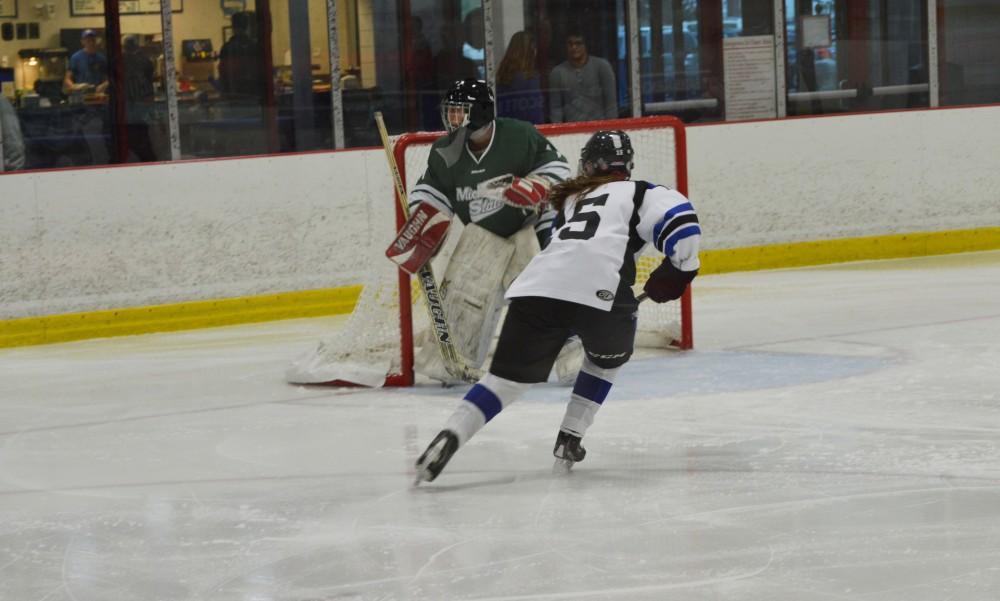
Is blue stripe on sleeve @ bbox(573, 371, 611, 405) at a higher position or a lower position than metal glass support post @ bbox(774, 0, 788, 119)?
lower

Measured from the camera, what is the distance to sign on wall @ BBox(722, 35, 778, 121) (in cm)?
998

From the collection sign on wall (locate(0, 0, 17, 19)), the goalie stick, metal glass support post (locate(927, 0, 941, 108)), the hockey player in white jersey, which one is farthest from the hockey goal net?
metal glass support post (locate(927, 0, 941, 108))

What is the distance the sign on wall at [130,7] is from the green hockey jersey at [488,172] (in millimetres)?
2998

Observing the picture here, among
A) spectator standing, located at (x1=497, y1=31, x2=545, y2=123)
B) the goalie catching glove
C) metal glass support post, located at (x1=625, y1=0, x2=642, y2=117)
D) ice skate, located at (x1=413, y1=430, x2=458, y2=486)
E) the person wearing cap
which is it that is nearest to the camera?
ice skate, located at (x1=413, y1=430, x2=458, y2=486)

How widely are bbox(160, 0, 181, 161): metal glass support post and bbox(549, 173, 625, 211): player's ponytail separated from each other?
4.31m

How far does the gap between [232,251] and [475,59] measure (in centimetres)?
205

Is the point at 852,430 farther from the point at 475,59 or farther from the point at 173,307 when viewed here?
the point at 475,59

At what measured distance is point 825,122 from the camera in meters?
9.66

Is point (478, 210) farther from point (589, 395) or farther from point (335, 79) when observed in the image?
point (335, 79)

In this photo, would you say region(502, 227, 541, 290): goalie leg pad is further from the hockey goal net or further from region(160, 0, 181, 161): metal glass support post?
region(160, 0, 181, 161): metal glass support post

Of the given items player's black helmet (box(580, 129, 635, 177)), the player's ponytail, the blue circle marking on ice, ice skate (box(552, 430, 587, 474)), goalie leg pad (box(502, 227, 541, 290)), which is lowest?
the blue circle marking on ice

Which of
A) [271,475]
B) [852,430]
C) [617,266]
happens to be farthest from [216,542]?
[852,430]

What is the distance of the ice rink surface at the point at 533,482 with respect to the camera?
3461mm

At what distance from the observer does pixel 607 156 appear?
4461mm
